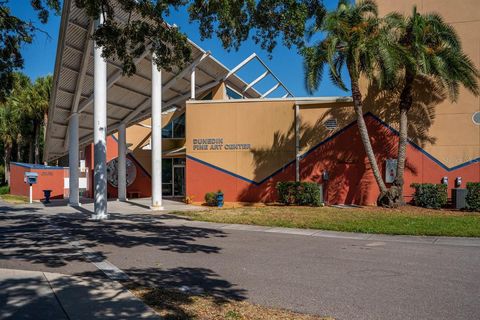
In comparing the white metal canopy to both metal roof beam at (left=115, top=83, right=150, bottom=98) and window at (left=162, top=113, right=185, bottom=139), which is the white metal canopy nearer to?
metal roof beam at (left=115, top=83, right=150, bottom=98)

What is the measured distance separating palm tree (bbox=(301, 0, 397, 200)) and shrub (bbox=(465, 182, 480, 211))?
343cm

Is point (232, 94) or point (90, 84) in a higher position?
point (232, 94)

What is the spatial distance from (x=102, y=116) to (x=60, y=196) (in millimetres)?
18763

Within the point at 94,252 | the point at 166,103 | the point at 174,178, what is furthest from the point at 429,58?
the point at 174,178

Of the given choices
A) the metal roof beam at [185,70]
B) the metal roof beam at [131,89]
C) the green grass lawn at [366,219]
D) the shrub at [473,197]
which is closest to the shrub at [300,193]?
the green grass lawn at [366,219]

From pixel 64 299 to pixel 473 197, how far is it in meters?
17.6

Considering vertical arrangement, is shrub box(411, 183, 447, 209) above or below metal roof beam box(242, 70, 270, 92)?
below

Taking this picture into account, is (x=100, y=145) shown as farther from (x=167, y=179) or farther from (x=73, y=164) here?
(x=167, y=179)

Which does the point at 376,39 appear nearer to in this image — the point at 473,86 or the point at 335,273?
the point at 473,86

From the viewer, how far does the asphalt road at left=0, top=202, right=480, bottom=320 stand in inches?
245

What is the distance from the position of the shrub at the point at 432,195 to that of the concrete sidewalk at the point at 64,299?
1652 cm

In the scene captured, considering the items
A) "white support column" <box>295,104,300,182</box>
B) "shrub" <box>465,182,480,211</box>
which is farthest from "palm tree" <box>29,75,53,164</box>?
"shrub" <box>465,182,480,211</box>

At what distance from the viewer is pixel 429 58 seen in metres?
18.8

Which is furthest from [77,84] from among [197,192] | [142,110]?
[197,192]
